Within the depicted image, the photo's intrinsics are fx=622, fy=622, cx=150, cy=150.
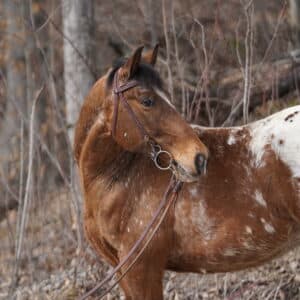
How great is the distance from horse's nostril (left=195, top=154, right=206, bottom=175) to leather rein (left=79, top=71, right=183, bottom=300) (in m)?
0.23

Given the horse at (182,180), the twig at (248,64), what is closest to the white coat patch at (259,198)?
the horse at (182,180)

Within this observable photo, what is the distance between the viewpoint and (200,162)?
365 cm

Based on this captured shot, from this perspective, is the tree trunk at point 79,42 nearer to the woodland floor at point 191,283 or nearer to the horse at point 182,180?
the woodland floor at point 191,283

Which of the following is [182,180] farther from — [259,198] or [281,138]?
[281,138]

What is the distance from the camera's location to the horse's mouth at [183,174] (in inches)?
145

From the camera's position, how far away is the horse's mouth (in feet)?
12.1

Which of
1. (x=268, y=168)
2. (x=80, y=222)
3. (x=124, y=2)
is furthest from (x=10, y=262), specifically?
(x=124, y=2)

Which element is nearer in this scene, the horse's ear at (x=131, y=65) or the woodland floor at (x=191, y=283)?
the horse's ear at (x=131, y=65)

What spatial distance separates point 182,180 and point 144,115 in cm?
47

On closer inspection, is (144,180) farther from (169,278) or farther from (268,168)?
(169,278)

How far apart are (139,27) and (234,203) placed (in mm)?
7596

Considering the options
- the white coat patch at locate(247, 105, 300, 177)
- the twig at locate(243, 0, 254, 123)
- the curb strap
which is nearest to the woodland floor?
the twig at locate(243, 0, 254, 123)

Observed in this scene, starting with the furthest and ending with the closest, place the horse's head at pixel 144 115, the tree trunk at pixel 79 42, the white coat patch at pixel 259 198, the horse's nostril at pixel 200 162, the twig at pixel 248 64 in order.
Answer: the tree trunk at pixel 79 42, the twig at pixel 248 64, the white coat patch at pixel 259 198, the horse's head at pixel 144 115, the horse's nostril at pixel 200 162

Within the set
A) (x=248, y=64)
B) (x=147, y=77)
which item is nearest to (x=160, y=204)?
(x=147, y=77)
